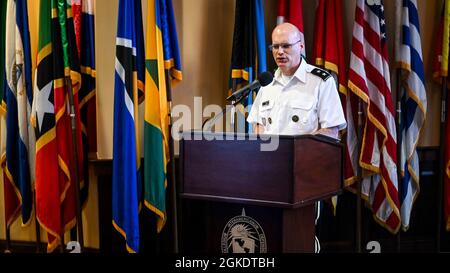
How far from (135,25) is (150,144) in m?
0.77

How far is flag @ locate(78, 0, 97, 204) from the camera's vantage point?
3.27m

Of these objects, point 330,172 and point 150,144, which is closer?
point 330,172

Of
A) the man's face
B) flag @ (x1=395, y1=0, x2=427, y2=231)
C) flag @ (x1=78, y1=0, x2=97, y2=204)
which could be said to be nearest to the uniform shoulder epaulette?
the man's face

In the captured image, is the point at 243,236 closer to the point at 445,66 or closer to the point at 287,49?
the point at 287,49

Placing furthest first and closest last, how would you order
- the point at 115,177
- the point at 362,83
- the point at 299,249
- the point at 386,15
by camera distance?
the point at 386,15, the point at 362,83, the point at 115,177, the point at 299,249

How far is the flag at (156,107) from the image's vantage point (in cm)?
311

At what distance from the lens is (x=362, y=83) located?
3340 millimetres

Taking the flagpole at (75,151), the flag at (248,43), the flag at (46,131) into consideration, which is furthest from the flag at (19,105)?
the flag at (248,43)

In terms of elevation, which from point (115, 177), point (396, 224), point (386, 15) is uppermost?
point (386, 15)

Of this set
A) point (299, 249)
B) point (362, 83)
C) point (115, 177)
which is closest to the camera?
→ point (299, 249)

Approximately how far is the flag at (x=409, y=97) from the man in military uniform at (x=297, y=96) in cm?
110

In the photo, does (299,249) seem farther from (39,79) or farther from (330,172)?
(39,79)

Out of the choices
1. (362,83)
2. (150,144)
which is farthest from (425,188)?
(150,144)

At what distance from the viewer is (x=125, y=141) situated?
3.06m
